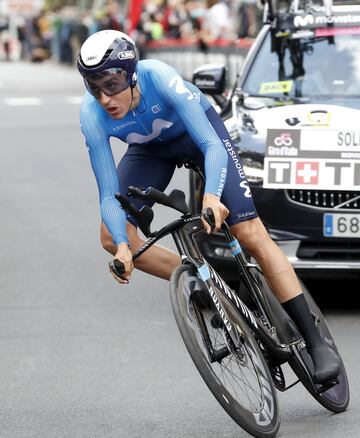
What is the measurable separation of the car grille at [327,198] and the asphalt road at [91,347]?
0.71 meters

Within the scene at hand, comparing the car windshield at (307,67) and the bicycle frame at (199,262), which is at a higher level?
the bicycle frame at (199,262)

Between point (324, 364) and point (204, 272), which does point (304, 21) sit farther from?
point (204, 272)

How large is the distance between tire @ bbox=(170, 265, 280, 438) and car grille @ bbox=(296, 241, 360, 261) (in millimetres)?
2869

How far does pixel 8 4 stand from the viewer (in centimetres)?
7225

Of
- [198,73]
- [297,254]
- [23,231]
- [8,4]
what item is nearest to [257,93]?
[198,73]

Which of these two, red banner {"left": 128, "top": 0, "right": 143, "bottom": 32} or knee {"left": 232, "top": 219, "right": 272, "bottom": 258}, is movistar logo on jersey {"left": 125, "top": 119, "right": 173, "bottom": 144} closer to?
knee {"left": 232, "top": 219, "right": 272, "bottom": 258}

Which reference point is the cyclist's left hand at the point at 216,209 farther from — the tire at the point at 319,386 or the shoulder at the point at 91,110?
the tire at the point at 319,386

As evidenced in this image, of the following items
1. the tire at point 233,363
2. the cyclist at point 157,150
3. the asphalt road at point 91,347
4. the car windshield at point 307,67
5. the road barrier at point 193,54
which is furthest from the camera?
the road barrier at point 193,54

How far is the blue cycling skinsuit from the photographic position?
6.15m

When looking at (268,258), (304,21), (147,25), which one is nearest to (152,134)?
(268,258)

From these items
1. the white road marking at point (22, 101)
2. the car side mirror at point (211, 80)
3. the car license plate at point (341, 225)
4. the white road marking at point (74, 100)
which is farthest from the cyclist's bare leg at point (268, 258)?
the white road marking at point (74, 100)

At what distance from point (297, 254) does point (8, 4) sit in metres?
64.9

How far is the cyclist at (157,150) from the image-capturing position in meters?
6.09

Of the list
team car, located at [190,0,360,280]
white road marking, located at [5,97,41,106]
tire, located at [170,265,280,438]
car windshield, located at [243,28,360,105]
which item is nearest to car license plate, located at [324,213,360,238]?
team car, located at [190,0,360,280]
